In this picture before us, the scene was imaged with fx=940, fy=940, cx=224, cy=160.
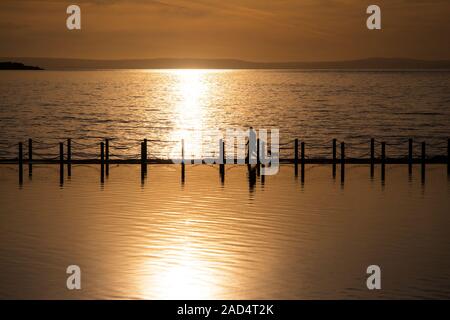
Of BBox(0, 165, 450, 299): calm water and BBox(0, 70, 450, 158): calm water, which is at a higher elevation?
BBox(0, 70, 450, 158): calm water

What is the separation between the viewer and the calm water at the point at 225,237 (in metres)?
21.1

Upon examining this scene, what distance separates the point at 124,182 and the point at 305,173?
9036 millimetres

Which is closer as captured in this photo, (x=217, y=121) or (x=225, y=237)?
(x=225, y=237)

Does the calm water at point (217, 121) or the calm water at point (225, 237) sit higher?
the calm water at point (217, 121)

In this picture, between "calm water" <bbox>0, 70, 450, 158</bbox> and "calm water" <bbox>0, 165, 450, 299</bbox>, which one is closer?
"calm water" <bbox>0, 165, 450, 299</bbox>

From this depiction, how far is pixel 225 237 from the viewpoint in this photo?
88.0ft

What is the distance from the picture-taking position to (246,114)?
132 m

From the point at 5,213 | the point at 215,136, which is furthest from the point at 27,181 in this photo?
the point at 215,136

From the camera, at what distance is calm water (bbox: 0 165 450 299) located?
21125 millimetres

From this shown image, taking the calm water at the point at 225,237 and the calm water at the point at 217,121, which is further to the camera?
the calm water at the point at 217,121

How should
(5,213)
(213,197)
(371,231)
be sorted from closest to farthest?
Answer: 1. (371,231)
2. (5,213)
3. (213,197)
